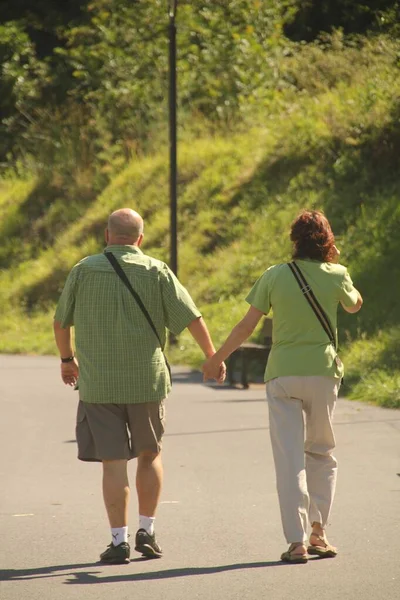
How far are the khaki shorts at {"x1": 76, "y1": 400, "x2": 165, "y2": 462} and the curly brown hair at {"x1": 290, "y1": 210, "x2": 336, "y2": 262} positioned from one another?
1089mm

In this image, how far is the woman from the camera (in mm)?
6836

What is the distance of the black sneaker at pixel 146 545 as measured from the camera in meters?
7.00

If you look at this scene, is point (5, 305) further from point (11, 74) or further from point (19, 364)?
point (11, 74)

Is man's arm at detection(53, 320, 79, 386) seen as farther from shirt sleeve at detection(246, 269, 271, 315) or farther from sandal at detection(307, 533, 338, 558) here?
sandal at detection(307, 533, 338, 558)

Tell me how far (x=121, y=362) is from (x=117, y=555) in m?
0.97

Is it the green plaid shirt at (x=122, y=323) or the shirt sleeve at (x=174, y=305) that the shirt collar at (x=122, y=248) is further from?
the shirt sleeve at (x=174, y=305)

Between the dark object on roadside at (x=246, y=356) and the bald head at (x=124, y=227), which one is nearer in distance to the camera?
the bald head at (x=124, y=227)

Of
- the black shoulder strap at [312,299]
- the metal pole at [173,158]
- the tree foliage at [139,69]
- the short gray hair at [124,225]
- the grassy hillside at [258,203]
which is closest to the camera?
the black shoulder strap at [312,299]

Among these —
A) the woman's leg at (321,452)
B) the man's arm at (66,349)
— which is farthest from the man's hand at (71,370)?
the woman's leg at (321,452)

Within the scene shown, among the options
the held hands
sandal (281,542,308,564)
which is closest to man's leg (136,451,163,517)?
the held hands

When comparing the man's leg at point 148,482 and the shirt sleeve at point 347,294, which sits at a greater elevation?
the shirt sleeve at point 347,294

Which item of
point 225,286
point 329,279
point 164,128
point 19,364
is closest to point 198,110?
point 164,128

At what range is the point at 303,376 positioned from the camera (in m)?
6.84

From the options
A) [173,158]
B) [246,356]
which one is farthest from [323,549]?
[173,158]
